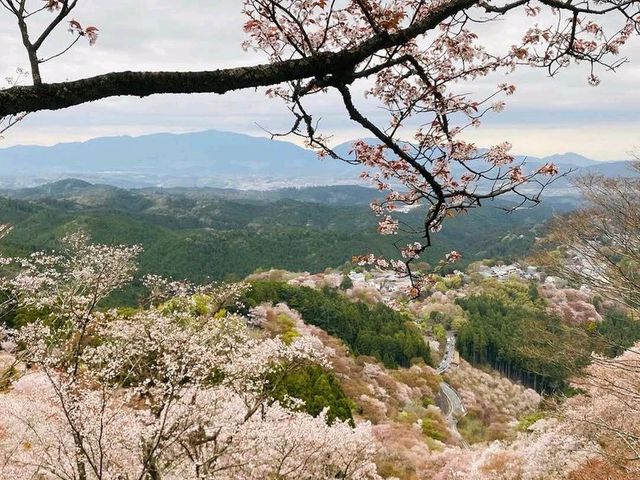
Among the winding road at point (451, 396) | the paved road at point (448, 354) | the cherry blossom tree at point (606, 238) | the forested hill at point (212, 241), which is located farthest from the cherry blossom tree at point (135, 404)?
the forested hill at point (212, 241)

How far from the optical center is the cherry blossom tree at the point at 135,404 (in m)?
8.16

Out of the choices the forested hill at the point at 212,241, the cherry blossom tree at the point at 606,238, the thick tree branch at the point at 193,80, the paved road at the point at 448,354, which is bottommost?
the paved road at the point at 448,354

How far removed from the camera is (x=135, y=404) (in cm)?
1045

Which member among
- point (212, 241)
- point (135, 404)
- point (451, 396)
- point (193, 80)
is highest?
point (193, 80)

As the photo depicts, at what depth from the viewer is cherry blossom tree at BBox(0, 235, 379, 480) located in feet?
26.8

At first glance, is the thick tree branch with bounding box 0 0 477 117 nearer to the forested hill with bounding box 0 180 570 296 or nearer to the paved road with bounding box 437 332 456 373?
the paved road with bounding box 437 332 456 373

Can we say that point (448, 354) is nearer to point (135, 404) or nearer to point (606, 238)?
point (606, 238)

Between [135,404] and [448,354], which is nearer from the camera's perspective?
[135,404]

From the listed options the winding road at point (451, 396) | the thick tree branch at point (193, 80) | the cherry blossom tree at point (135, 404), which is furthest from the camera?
the winding road at point (451, 396)

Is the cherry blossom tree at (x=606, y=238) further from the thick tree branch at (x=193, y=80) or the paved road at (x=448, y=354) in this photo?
the paved road at (x=448, y=354)

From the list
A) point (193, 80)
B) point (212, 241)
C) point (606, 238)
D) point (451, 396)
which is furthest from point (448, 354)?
point (212, 241)

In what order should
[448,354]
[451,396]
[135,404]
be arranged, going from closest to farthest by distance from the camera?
1. [135,404]
2. [451,396]
3. [448,354]

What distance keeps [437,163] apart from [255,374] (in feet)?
27.9

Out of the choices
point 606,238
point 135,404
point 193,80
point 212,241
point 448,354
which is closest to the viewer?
point 193,80
